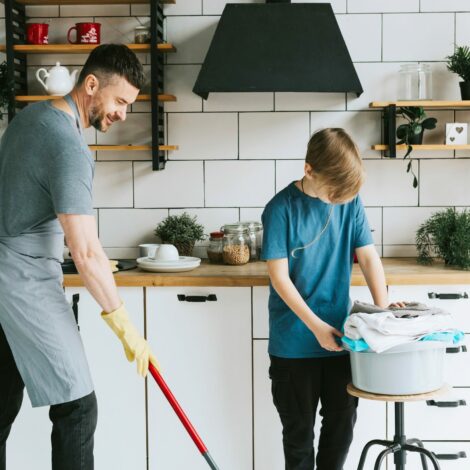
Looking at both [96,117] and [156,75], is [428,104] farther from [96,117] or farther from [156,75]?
[96,117]

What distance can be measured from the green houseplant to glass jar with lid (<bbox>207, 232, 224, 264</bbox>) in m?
0.79

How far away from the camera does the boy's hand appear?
2.16 meters

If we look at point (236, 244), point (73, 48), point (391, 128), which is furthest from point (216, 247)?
point (73, 48)

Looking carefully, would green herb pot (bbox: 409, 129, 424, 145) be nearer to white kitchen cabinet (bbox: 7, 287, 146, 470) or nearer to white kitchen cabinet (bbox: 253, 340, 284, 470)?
white kitchen cabinet (bbox: 253, 340, 284, 470)

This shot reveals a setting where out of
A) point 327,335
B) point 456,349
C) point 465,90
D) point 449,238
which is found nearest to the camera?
Answer: point 327,335

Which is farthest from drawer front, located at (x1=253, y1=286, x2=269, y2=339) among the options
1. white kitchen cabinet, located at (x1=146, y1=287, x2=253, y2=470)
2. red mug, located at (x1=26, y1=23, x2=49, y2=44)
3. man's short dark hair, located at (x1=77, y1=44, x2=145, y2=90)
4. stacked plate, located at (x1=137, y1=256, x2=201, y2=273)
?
red mug, located at (x1=26, y1=23, x2=49, y2=44)

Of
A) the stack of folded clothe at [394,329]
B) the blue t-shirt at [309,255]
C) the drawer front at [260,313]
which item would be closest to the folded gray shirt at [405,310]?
the stack of folded clothe at [394,329]

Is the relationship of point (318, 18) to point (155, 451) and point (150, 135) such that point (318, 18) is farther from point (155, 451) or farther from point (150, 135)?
point (155, 451)

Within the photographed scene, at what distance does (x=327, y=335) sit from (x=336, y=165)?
1.56ft

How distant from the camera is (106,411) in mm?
2785

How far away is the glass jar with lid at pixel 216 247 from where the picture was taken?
3061mm

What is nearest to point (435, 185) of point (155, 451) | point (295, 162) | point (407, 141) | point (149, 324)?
point (407, 141)

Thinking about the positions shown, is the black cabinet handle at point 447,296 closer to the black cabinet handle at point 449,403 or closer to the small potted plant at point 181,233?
the black cabinet handle at point 449,403

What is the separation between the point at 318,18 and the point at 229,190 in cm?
80
